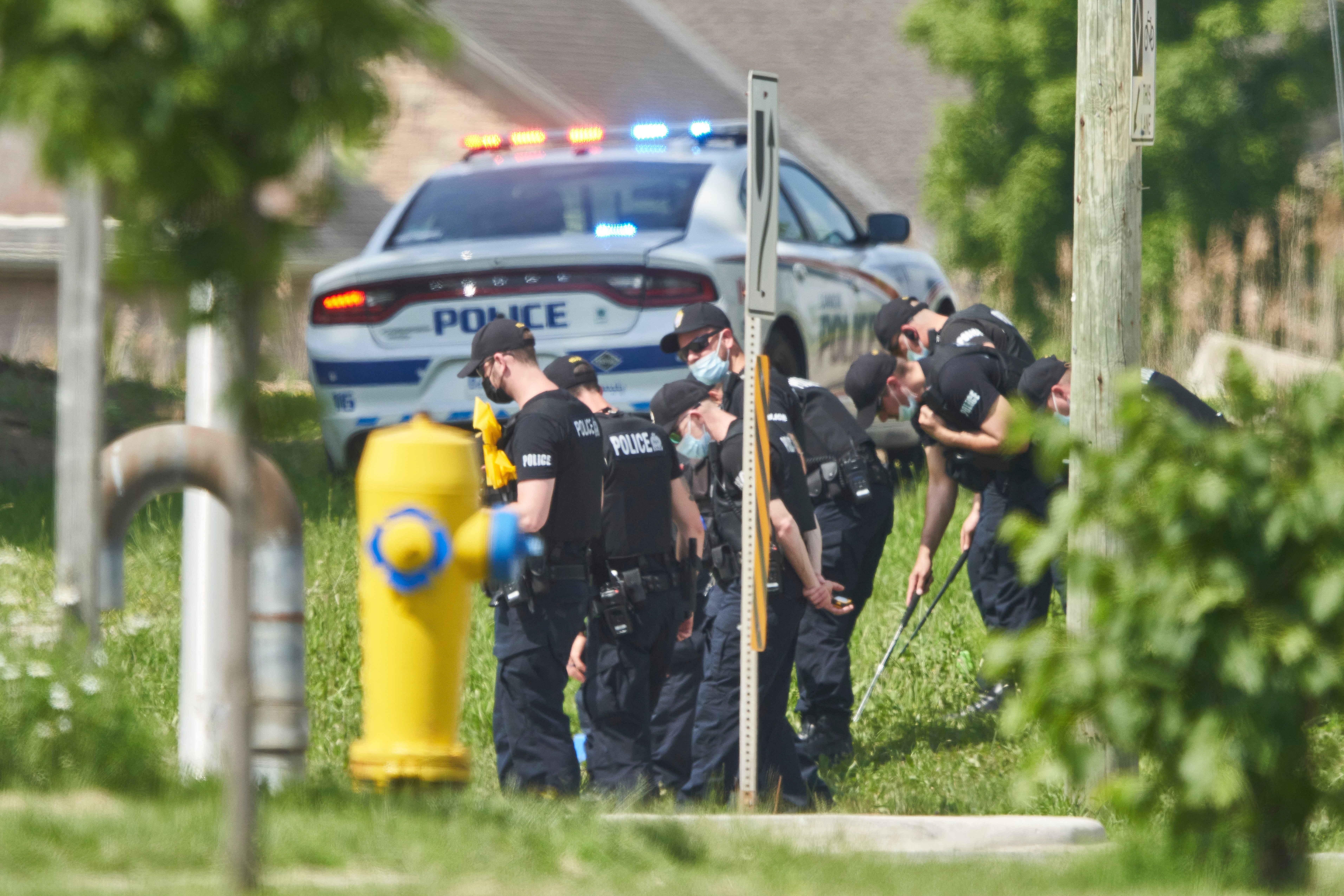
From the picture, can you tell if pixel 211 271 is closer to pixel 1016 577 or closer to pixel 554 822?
pixel 554 822

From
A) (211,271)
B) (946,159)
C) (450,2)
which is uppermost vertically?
(450,2)

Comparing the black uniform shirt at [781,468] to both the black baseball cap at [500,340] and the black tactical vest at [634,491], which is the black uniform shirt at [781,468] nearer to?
the black tactical vest at [634,491]

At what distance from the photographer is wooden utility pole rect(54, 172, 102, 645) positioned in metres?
6.76

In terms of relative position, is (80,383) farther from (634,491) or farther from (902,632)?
(902,632)

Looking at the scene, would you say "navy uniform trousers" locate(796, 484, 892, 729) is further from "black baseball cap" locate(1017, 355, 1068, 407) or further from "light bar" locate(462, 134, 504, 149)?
"light bar" locate(462, 134, 504, 149)

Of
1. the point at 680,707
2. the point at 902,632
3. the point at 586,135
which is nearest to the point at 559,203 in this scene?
the point at 586,135

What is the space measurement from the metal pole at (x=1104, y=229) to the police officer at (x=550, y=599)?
181 cm

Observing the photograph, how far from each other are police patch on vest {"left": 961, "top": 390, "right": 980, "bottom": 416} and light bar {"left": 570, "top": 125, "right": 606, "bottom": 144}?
9.20 ft

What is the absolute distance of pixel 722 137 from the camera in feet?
33.8

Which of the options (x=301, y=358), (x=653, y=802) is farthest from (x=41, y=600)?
(x=301, y=358)

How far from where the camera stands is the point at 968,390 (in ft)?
26.8

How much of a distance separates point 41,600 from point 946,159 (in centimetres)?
2744

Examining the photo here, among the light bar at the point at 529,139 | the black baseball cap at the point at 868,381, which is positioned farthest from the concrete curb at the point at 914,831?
the light bar at the point at 529,139

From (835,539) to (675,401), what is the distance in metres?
1.43
